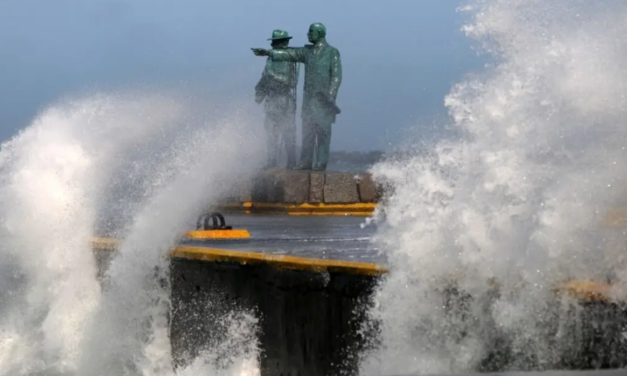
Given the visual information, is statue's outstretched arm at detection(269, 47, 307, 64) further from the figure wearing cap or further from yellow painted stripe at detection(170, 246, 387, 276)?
yellow painted stripe at detection(170, 246, 387, 276)

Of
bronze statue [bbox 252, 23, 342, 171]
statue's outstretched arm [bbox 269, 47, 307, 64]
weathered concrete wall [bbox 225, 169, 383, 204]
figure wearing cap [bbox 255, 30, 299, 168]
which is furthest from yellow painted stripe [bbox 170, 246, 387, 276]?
figure wearing cap [bbox 255, 30, 299, 168]

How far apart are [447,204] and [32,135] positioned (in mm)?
5835

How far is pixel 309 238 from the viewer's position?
30.7 feet

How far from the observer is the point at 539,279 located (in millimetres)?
4609

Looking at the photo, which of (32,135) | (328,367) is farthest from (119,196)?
(328,367)

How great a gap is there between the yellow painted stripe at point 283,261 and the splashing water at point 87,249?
29 centimetres

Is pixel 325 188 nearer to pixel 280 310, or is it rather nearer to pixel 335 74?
pixel 335 74

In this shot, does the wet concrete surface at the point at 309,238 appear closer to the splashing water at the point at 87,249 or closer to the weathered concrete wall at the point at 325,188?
the splashing water at the point at 87,249

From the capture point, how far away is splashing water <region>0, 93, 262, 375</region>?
24.6ft

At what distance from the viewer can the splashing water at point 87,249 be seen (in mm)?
7504

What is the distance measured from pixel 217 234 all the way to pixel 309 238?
2.18ft

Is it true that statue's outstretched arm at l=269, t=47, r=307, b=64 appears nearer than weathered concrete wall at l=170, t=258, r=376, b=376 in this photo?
No

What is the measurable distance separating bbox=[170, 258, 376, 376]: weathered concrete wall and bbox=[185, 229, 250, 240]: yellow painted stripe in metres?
1.65

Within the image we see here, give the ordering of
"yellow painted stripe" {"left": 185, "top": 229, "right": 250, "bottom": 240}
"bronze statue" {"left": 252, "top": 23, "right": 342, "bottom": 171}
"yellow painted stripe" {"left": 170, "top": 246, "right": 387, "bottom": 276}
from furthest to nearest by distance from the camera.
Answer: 1. "bronze statue" {"left": 252, "top": 23, "right": 342, "bottom": 171}
2. "yellow painted stripe" {"left": 185, "top": 229, "right": 250, "bottom": 240}
3. "yellow painted stripe" {"left": 170, "top": 246, "right": 387, "bottom": 276}
